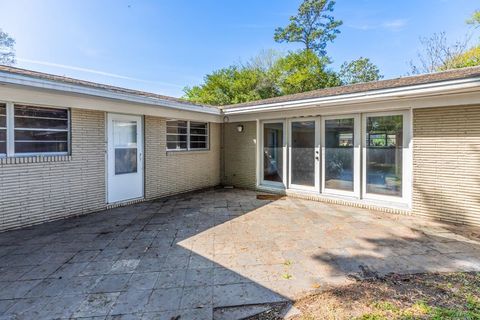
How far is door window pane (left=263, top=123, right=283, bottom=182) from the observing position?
7.25m

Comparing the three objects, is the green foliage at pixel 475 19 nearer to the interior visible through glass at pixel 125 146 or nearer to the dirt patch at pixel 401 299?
the dirt patch at pixel 401 299

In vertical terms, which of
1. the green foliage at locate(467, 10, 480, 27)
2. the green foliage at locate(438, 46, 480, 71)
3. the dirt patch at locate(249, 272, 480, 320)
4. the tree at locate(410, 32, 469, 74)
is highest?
the green foliage at locate(467, 10, 480, 27)

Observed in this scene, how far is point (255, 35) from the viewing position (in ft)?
57.8

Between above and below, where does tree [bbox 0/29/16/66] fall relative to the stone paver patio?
above

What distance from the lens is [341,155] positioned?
19.9ft

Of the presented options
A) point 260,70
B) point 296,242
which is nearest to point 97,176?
point 296,242

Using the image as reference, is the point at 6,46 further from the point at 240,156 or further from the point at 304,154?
the point at 304,154

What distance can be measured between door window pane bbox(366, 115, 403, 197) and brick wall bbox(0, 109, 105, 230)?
587 cm

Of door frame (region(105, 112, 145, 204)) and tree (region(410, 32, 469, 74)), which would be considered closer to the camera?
door frame (region(105, 112, 145, 204))

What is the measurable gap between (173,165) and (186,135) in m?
1.04

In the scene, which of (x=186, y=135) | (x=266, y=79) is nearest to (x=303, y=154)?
(x=186, y=135)

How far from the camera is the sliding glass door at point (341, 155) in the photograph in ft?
19.1

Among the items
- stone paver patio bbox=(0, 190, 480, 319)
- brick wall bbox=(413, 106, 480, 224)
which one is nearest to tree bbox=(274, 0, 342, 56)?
brick wall bbox=(413, 106, 480, 224)

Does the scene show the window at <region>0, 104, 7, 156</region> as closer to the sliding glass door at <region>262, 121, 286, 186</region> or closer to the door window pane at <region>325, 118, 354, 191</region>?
the sliding glass door at <region>262, 121, 286, 186</region>
